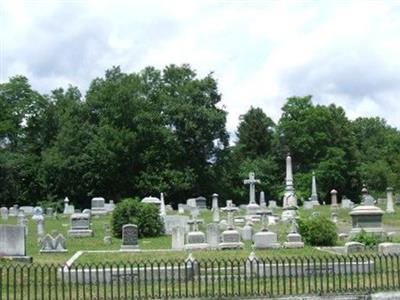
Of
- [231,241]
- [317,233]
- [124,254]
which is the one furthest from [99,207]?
[124,254]

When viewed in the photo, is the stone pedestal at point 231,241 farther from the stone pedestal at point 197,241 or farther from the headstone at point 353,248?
the headstone at point 353,248

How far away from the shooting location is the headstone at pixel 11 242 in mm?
20312

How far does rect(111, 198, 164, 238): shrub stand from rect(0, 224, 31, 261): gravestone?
981 cm

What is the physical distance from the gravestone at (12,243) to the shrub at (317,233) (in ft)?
34.3

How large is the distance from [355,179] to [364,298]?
6646 cm

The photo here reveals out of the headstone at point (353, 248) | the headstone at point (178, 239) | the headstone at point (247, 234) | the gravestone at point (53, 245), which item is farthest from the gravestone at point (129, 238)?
the headstone at point (353, 248)

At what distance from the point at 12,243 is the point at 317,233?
36.8 ft

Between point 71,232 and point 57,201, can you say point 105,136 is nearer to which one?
point 57,201

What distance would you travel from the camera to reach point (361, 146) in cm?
9575

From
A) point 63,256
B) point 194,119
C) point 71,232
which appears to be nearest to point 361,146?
point 194,119

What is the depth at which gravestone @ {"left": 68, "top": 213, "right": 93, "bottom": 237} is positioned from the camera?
1272 inches

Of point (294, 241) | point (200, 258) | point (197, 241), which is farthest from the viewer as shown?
point (197, 241)

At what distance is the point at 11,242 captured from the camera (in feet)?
66.9

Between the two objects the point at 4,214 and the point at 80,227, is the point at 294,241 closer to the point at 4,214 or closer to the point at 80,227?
the point at 80,227
